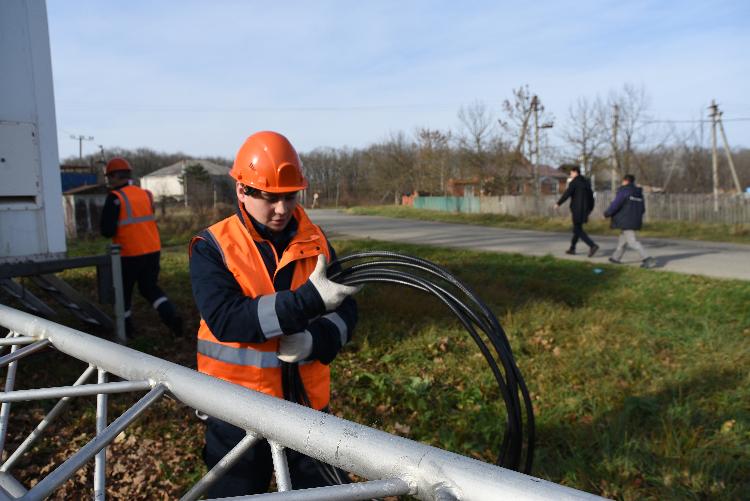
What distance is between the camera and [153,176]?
64.4 m

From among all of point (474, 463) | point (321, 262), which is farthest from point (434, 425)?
point (474, 463)

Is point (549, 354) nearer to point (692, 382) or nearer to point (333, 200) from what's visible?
point (692, 382)

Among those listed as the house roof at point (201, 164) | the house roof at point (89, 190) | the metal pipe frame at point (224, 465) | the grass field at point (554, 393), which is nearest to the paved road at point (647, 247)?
the grass field at point (554, 393)

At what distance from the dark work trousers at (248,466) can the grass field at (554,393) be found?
5.05ft

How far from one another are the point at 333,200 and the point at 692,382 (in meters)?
54.8

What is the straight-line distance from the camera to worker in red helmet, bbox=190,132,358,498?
207 cm

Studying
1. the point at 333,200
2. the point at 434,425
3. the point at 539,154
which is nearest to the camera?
the point at 434,425

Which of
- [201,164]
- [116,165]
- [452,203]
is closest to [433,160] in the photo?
[452,203]

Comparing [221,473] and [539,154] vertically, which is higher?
[539,154]

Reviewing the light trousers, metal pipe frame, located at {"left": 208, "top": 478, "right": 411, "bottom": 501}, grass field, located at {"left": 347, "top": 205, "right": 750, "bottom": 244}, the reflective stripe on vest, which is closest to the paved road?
the light trousers

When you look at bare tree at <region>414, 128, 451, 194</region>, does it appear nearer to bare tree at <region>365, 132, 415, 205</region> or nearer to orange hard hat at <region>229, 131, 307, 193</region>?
bare tree at <region>365, 132, 415, 205</region>

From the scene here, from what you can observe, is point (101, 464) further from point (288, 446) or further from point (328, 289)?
point (328, 289)

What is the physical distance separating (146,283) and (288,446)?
526 cm

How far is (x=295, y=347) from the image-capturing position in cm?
212
